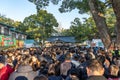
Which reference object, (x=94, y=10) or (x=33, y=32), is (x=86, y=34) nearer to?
(x=33, y=32)

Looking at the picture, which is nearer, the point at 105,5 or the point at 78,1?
the point at 105,5

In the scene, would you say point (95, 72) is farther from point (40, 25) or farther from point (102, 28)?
point (40, 25)

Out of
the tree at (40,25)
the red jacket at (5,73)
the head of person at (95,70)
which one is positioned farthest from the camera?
the tree at (40,25)

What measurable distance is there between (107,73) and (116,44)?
41.4 feet

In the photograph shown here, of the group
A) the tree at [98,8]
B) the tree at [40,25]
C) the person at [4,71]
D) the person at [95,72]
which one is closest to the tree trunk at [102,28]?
the tree at [98,8]

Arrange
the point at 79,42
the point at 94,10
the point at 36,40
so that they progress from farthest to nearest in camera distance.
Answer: the point at 79,42, the point at 36,40, the point at 94,10

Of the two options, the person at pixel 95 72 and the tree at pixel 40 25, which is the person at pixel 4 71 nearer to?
the person at pixel 95 72

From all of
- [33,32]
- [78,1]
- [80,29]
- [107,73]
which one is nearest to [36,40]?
[33,32]

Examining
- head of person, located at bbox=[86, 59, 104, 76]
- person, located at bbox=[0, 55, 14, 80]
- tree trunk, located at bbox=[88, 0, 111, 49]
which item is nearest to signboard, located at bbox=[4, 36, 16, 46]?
tree trunk, located at bbox=[88, 0, 111, 49]

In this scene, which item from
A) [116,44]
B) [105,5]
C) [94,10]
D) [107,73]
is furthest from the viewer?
[105,5]

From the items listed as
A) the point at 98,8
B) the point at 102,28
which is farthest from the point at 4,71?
the point at 98,8

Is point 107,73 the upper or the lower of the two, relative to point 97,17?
lower

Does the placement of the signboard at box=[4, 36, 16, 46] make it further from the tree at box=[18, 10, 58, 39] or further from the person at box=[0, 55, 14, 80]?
the person at box=[0, 55, 14, 80]

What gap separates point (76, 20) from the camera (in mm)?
79125
